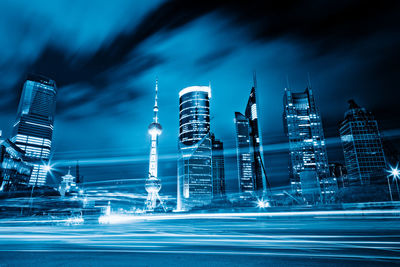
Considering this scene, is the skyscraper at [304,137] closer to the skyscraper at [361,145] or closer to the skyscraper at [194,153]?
the skyscraper at [361,145]

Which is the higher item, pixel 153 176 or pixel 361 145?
pixel 361 145

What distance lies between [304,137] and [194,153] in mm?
83783

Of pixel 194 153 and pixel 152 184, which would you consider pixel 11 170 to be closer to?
pixel 152 184

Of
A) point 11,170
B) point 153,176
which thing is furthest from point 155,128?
point 11,170

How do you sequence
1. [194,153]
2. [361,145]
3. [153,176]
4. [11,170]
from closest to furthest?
[11,170]
[153,176]
[194,153]
[361,145]

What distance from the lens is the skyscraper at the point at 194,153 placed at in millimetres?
158375

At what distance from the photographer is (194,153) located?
530 feet

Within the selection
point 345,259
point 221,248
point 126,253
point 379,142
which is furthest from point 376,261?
point 379,142

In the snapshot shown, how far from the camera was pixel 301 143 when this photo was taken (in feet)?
593

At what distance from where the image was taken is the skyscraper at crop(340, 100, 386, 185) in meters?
167

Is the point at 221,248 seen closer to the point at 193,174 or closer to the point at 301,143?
the point at 193,174

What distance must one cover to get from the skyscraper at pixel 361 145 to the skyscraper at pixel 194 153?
98273 millimetres

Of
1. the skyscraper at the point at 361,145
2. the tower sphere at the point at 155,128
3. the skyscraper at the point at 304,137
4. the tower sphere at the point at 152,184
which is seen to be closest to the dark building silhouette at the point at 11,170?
the tower sphere at the point at 152,184

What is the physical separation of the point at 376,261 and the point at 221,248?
4.18 meters
